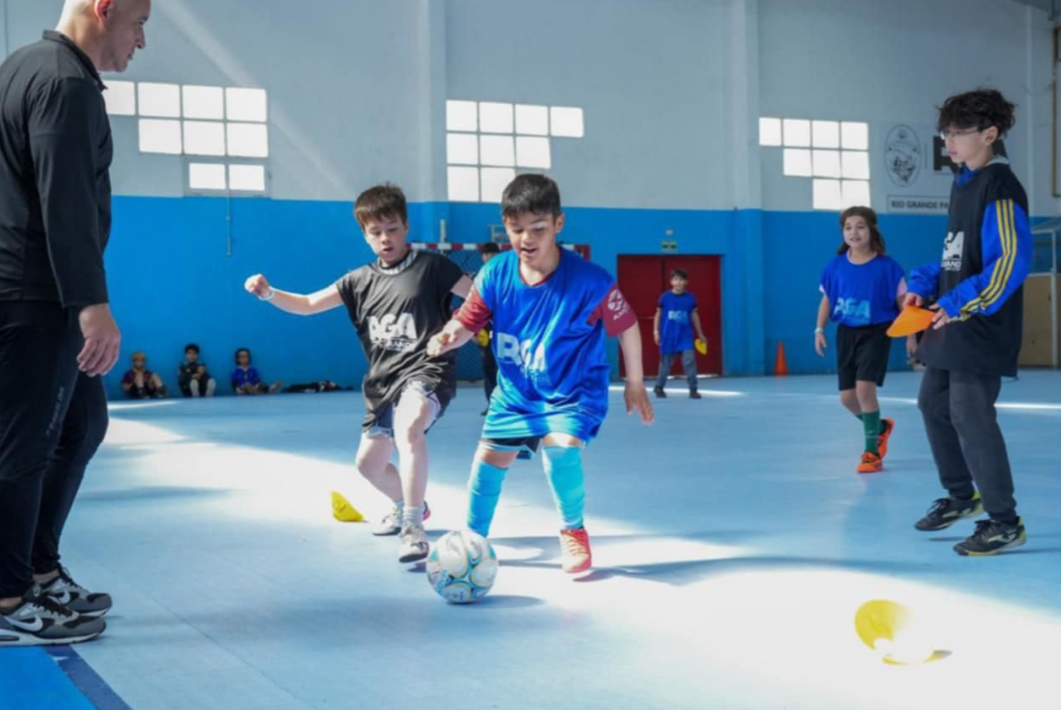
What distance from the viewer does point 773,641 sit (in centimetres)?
340

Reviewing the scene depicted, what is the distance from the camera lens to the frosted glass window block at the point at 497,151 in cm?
1970

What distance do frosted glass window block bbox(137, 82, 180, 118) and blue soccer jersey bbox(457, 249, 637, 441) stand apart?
14.3 metres

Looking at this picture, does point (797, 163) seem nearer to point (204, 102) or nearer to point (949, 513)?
point (204, 102)

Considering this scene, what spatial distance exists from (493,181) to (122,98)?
20.0 feet

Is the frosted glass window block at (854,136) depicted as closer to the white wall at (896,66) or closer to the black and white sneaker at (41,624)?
the white wall at (896,66)

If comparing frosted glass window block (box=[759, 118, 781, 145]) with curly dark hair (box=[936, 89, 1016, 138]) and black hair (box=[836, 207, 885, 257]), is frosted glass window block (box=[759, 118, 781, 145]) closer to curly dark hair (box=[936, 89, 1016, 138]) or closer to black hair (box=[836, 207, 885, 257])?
black hair (box=[836, 207, 885, 257])

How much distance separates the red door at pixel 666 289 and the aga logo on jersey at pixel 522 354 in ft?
53.8

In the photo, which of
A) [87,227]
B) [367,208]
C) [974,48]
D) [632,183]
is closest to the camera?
[87,227]

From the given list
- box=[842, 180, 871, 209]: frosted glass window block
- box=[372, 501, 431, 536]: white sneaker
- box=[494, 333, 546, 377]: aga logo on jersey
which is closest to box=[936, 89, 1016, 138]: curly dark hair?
box=[494, 333, 546, 377]: aga logo on jersey

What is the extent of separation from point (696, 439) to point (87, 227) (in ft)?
23.3

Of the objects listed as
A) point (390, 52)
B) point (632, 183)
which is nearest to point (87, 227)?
point (390, 52)

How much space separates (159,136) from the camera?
1756 cm

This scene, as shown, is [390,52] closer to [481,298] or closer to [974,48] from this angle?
[974,48]

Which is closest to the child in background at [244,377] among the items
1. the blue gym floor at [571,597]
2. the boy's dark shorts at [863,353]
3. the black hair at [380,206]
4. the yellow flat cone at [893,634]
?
the blue gym floor at [571,597]
